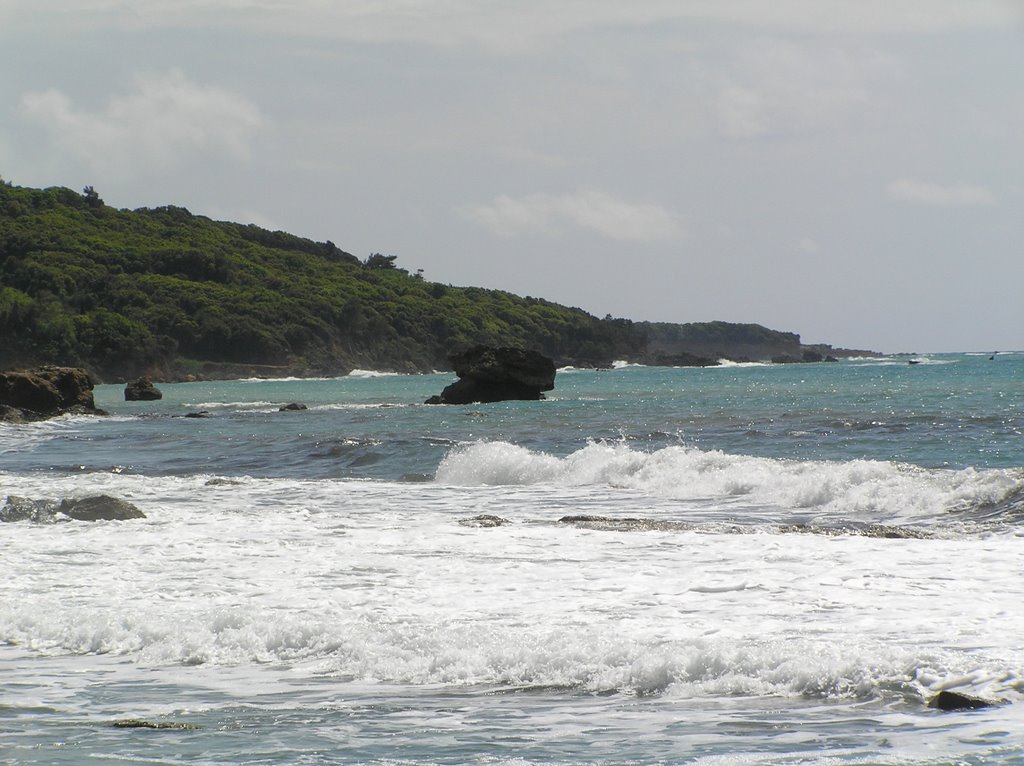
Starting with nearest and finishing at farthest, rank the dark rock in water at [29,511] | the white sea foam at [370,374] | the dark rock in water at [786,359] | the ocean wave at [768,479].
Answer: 1. the dark rock in water at [29,511]
2. the ocean wave at [768,479]
3. the white sea foam at [370,374]
4. the dark rock in water at [786,359]

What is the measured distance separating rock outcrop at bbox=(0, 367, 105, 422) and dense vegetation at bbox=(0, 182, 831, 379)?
6042 centimetres

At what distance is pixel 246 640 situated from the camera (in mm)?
8305

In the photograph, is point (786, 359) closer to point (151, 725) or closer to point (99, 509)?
point (99, 509)

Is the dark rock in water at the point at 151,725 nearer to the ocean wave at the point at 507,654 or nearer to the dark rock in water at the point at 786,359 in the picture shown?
the ocean wave at the point at 507,654

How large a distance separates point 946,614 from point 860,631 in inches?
33.9

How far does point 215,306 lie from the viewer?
398 feet

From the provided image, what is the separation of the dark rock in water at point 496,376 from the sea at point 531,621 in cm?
3018

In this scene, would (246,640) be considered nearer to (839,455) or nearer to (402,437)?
Answer: (839,455)

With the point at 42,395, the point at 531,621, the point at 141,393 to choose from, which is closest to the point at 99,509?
the point at 531,621

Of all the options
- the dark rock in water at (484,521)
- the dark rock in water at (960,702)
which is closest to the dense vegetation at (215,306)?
the dark rock in water at (484,521)

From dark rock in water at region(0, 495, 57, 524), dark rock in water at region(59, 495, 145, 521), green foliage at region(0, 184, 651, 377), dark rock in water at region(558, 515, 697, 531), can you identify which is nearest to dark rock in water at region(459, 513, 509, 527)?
dark rock in water at region(558, 515, 697, 531)

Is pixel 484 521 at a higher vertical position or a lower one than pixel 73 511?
lower

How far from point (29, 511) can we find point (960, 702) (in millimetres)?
11887

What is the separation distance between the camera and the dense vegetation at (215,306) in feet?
356
